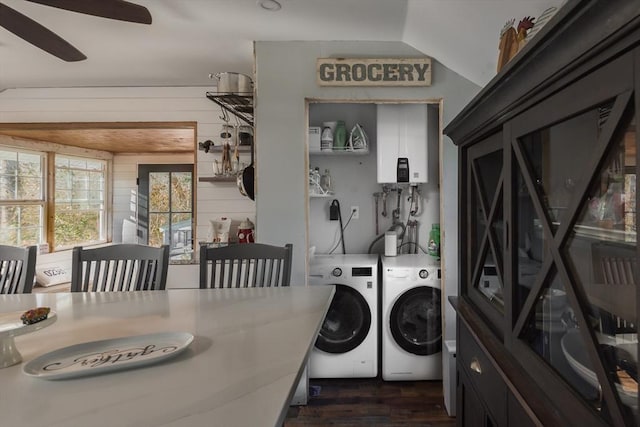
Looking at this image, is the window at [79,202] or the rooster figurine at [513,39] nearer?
the rooster figurine at [513,39]

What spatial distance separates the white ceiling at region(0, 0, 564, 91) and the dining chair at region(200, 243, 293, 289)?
1435 millimetres

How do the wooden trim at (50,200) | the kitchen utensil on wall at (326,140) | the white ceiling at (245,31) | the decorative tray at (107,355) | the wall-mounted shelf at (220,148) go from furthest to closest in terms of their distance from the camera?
the wooden trim at (50,200)
the wall-mounted shelf at (220,148)
the kitchen utensil on wall at (326,140)
the white ceiling at (245,31)
the decorative tray at (107,355)

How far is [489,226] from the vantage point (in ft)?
4.00

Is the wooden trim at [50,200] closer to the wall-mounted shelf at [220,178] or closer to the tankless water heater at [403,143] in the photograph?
the wall-mounted shelf at [220,178]

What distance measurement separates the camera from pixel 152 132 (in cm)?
447

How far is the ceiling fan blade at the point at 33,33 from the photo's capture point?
1.71 m

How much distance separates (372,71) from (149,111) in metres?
2.38

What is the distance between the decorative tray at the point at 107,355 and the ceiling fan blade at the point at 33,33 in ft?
5.31

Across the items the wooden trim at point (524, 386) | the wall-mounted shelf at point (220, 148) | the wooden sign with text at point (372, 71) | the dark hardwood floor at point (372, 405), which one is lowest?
the dark hardwood floor at point (372, 405)

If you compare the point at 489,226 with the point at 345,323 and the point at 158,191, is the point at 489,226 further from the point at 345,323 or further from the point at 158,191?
the point at 158,191

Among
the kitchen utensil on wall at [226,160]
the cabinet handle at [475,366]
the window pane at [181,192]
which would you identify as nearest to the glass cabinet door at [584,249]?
the cabinet handle at [475,366]

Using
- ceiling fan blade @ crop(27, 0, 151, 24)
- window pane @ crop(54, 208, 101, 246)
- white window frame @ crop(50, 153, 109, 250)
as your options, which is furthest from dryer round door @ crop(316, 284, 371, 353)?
window pane @ crop(54, 208, 101, 246)

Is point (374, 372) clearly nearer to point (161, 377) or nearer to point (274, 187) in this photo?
point (274, 187)

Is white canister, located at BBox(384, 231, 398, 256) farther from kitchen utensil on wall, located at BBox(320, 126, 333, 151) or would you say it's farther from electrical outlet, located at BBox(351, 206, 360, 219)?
kitchen utensil on wall, located at BBox(320, 126, 333, 151)
